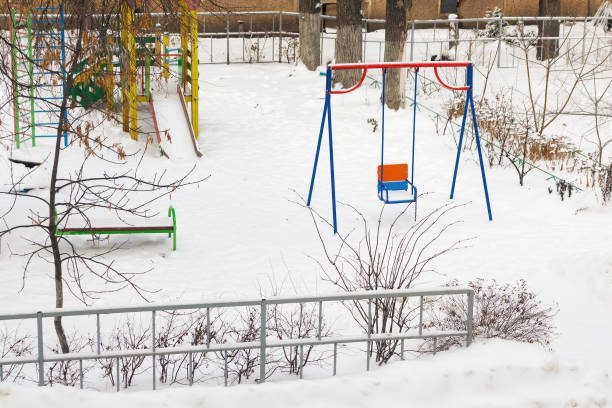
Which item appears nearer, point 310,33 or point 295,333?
point 295,333

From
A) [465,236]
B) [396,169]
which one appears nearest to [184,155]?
[396,169]

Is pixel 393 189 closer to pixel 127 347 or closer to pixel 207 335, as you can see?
pixel 127 347

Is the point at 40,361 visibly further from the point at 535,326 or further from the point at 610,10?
the point at 610,10

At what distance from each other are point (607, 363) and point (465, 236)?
138 inches

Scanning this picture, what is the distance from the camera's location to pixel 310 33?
20141mm

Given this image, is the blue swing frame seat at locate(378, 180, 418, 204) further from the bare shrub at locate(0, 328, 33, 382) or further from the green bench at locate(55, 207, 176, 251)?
the bare shrub at locate(0, 328, 33, 382)

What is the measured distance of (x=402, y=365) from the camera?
733 centimetres

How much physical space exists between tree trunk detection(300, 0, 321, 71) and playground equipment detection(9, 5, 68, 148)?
5830 millimetres

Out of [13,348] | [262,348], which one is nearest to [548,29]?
[262,348]

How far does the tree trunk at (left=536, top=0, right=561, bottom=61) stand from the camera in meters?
21.6

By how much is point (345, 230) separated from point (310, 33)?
913 cm

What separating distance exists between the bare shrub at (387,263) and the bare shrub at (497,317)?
30cm

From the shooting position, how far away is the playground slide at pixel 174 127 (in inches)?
575

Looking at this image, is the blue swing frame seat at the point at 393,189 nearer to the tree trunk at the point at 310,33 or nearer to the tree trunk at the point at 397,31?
the tree trunk at the point at 397,31
